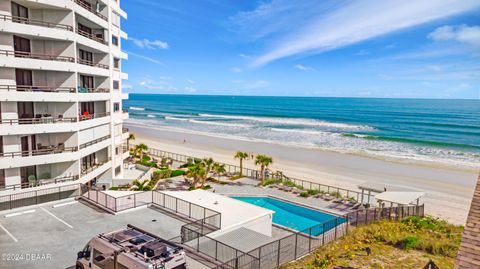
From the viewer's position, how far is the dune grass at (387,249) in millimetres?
14508

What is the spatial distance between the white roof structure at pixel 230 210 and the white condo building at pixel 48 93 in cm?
977

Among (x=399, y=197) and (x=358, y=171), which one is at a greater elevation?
(x=399, y=197)

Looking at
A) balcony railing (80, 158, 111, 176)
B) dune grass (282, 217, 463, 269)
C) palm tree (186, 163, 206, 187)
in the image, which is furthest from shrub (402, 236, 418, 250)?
balcony railing (80, 158, 111, 176)

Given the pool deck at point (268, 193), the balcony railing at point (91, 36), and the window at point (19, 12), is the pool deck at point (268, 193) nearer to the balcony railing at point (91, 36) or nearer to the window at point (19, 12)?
the balcony railing at point (91, 36)

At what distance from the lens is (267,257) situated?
14.4m

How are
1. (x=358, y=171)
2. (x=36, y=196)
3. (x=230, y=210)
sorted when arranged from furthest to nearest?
(x=358, y=171), (x=36, y=196), (x=230, y=210)

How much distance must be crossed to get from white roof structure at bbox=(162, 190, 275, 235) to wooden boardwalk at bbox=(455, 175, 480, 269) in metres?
12.0

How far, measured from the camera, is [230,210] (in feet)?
65.1

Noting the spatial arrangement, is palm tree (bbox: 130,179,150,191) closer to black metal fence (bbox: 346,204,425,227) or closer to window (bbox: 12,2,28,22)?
window (bbox: 12,2,28,22)

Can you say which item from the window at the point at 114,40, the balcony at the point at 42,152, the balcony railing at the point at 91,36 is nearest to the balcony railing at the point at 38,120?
the balcony at the point at 42,152

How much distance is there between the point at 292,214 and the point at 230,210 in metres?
9.29

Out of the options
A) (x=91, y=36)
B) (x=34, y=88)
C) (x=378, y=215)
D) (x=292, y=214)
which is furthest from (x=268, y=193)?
(x=91, y=36)

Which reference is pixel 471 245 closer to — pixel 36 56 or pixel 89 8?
pixel 36 56

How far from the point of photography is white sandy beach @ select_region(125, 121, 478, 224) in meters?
32.9
